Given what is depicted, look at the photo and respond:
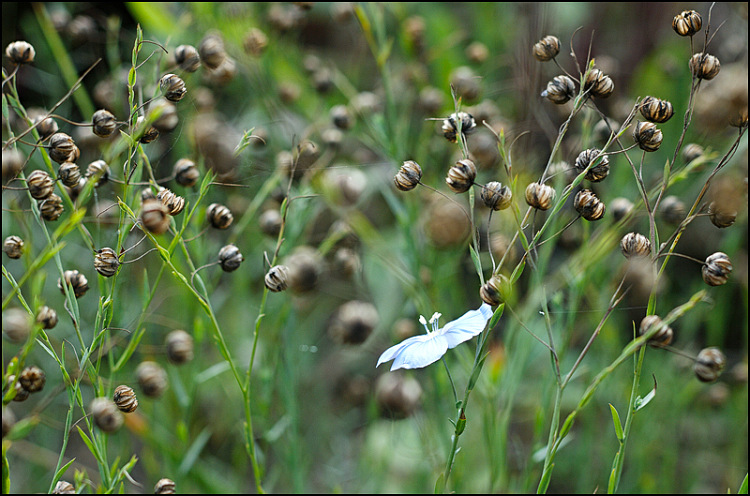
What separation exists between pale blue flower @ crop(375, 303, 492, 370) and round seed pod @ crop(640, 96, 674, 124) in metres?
0.17

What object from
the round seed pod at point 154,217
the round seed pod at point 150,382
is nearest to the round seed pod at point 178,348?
the round seed pod at point 150,382

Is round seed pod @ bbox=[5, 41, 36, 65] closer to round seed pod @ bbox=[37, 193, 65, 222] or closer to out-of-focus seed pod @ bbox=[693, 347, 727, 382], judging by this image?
round seed pod @ bbox=[37, 193, 65, 222]

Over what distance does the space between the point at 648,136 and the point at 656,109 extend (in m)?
0.02

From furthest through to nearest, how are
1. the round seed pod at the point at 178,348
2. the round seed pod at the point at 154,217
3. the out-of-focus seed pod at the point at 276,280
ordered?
1. the round seed pod at the point at 178,348
2. the out-of-focus seed pod at the point at 276,280
3. the round seed pod at the point at 154,217

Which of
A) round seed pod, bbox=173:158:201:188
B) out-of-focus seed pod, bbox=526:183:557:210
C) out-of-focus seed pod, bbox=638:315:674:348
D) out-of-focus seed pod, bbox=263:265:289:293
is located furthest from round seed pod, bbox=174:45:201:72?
out-of-focus seed pod, bbox=638:315:674:348

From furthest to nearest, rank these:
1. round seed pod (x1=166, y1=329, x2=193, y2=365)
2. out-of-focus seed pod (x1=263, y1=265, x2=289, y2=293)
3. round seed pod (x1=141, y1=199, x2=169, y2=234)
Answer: round seed pod (x1=166, y1=329, x2=193, y2=365) → out-of-focus seed pod (x1=263, y1=265, x2=289, y2=293) → round seed pod (x1=141, y1=199, x2=169, y2=234)

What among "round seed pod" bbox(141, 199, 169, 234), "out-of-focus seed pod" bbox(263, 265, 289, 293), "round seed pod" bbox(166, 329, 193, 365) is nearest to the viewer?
"round seed pod" bbox(141, 199, 169, 234)

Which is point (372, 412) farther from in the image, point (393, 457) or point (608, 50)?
point (608, 50)

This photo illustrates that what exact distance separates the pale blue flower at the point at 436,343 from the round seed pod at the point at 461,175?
85mm

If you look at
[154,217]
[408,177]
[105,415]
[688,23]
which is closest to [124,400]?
[105,415]

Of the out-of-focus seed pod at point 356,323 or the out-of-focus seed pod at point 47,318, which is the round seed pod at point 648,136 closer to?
the out-of-focus seed pod at point 356,323

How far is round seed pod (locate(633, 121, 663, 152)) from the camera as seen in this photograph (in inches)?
16.8

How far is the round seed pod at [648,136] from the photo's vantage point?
426 mm

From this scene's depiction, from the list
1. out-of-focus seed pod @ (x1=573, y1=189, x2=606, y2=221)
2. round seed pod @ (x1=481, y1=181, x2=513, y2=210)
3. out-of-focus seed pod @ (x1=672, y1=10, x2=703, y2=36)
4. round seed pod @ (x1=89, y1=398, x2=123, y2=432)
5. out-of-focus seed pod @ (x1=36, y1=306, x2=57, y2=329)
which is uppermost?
out-of-focus seed pod @ (x1=672, y1=10, x2=703, y2=36)
